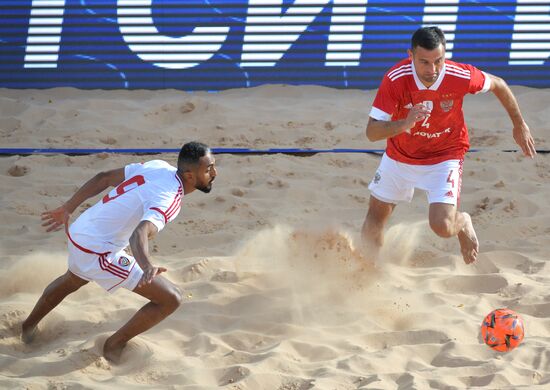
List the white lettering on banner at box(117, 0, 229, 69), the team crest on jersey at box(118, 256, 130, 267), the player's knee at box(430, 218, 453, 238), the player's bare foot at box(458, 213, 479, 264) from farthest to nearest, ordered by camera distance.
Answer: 1. the white lettering on banner at box(117, 0, 229, 69)
2. the player's bare foot at box(458, 213, 479, 264)
3. the player's knee at box(430, 218, 453, 238)
4. the team crest on jersey at box(118, 256, 130, 267)

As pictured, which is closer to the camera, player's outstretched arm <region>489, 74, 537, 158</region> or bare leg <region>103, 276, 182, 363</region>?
bare leg <region>103, 276, 182, 363</region>

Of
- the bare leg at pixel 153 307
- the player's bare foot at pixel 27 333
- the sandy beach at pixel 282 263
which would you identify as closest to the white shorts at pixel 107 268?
the bare leg at pixel 153 307

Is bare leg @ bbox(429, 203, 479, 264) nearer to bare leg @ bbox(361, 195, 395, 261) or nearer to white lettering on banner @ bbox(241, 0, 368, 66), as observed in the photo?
bare leg @ bbox(361, 195, 395, 261)

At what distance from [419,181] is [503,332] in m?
1.40

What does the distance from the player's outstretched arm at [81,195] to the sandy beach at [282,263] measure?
2.09ft

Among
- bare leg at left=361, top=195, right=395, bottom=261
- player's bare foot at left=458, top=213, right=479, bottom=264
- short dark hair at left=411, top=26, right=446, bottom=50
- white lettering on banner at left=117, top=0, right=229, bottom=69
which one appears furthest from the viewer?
white lettering on banner at left=117, top=0, right=229, bottom=69

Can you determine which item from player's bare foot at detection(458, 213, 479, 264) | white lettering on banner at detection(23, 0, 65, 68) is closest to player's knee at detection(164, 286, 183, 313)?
player's bare foot at detection(458, 213, 479, 264)

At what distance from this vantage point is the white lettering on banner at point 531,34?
31.2 ft

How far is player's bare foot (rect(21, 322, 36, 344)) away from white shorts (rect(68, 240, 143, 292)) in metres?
0.47

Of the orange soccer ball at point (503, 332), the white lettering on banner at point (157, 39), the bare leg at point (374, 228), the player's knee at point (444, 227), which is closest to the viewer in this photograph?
the orange soccer ball at point (503, 332)

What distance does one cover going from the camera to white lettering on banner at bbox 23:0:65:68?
9508 mm

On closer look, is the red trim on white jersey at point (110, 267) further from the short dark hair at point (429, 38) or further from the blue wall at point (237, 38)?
the blue wall at point (237, 38)

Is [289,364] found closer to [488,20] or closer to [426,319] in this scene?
[426,319]

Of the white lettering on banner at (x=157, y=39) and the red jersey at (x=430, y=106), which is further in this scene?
the white lettering on banner at (x=157, y=39)
